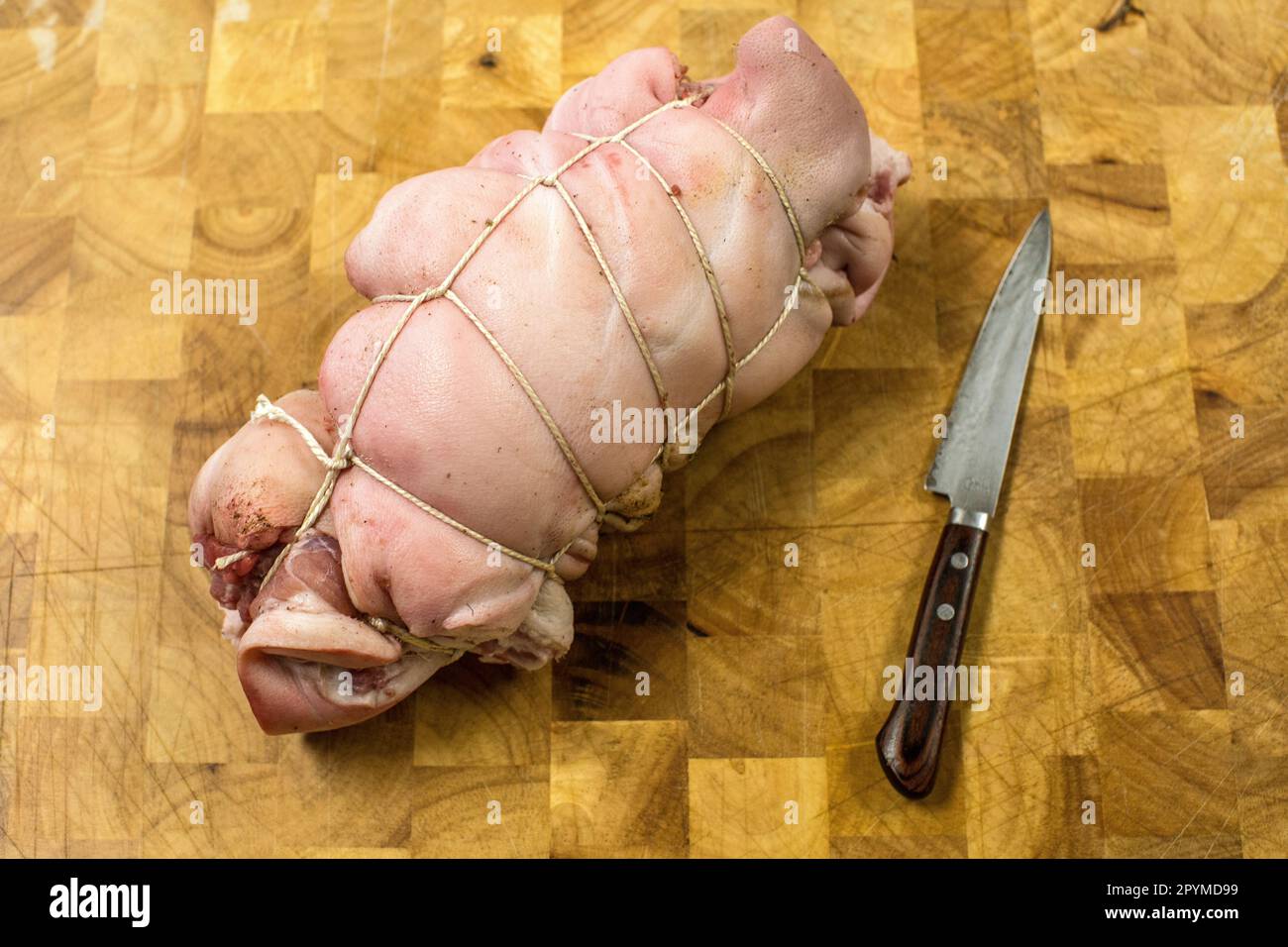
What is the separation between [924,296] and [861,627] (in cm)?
83

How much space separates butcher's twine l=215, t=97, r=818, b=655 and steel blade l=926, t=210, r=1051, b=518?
0.58 m

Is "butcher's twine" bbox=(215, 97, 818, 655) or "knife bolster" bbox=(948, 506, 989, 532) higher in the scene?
"butcher's twine" bbox=(215, 97, 818, 655)

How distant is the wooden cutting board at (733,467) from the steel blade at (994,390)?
0.08m

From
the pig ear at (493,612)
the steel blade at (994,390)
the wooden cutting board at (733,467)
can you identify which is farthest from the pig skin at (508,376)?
the steel blade at (994,390)

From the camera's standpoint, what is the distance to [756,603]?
2.70 m

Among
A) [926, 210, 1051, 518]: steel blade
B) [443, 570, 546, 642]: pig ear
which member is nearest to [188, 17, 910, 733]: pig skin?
[443, 570, 546, 642]: pig ear

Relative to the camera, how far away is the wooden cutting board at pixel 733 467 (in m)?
2.61

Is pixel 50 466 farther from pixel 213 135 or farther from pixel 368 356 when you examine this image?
pixel 368 356

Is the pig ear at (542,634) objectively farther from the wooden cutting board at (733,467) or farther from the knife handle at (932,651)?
the knife handle at (932,651)

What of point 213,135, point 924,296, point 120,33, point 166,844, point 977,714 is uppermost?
point 120,33

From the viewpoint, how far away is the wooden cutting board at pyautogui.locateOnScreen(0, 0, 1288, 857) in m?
2.61

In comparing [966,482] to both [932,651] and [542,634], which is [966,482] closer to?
[932,651]

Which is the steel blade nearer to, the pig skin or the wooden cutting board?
the wooden cutting board

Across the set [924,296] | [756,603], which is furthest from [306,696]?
[924,296]
